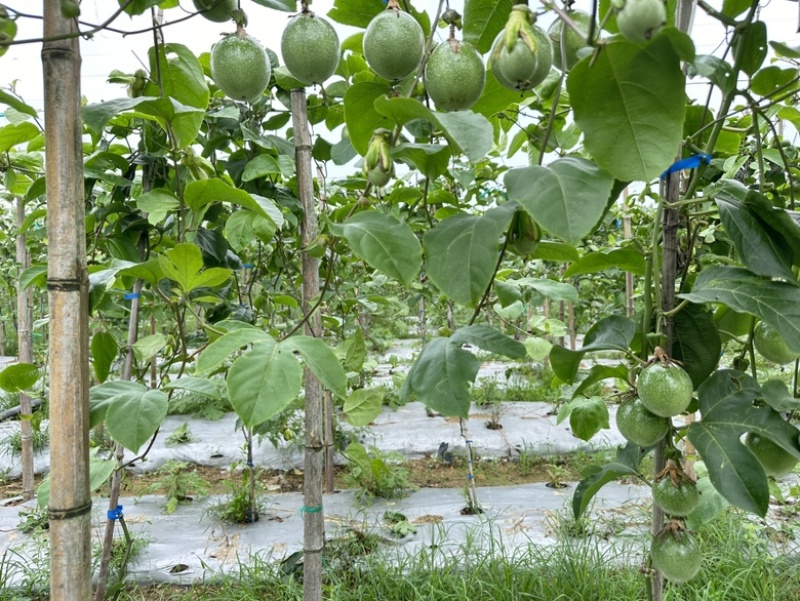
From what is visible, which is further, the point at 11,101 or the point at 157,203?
the point at 157,203

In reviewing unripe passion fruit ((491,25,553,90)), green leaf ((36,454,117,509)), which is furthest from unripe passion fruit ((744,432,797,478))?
green leaf ((36,454,117,509))

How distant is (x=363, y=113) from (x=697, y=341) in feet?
1.92

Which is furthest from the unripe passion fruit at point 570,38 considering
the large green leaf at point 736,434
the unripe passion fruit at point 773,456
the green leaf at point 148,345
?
the green leaf at point 148,345

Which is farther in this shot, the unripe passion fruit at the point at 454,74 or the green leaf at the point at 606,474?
the green leaf at the point at 606,474

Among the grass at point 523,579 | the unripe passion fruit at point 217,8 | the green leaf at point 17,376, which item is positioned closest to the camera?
the unripe passion fruit at point 217,8

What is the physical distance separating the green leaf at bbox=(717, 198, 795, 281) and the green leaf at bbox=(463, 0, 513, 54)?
37 centimetres

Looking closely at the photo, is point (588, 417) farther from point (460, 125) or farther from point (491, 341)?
point (460, 125)

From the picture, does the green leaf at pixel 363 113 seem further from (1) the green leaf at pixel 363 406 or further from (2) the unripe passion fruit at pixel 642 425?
(1) the green leaf at pixel 363 406

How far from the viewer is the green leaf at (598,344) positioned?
0.83 meters

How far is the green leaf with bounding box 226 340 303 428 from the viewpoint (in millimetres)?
619

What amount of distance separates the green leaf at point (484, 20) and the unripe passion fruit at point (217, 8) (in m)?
0.33

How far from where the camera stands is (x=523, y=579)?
7.83 ft

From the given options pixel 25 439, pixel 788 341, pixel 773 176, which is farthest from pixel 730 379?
pixel 25 439

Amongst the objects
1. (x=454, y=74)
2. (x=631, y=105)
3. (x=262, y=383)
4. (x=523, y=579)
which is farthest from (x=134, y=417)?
(x=523, y=579)
